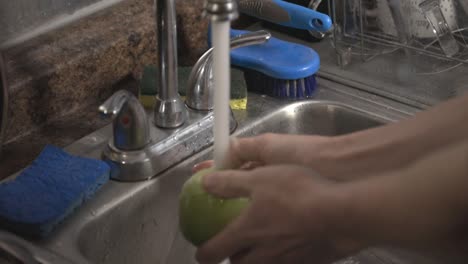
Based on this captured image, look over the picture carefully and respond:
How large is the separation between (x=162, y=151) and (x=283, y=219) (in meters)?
0.36

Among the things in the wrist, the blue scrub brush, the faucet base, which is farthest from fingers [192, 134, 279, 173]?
the blue scrub brush

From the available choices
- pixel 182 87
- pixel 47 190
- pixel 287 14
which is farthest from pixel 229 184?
pixel 287 14

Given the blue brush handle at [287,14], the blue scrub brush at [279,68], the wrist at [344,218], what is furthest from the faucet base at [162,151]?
the wrist at [344,218]

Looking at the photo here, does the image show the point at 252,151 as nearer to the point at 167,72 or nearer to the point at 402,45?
the point at 167,72

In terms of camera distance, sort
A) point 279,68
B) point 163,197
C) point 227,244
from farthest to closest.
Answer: point 279,68 < point 163,197 < point 227,244

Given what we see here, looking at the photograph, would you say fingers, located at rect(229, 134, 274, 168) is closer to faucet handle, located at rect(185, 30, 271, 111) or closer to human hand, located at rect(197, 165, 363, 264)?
human hand, located at rect(197, 165, 363, 264)

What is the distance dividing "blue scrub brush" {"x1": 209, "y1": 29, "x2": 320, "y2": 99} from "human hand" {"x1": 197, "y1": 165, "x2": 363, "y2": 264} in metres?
0.43

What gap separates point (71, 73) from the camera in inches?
36.1

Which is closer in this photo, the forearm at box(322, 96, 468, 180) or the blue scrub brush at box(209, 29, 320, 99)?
the forearm at box(322, 96, 468, 180)

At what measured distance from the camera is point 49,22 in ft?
3.18

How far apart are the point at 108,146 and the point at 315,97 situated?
0.32m

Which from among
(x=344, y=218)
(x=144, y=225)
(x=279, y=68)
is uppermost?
(x=344, y=218)

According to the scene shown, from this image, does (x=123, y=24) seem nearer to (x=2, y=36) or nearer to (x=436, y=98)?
(x=2, y=36)

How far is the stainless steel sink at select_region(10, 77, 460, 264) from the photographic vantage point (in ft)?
2.59
